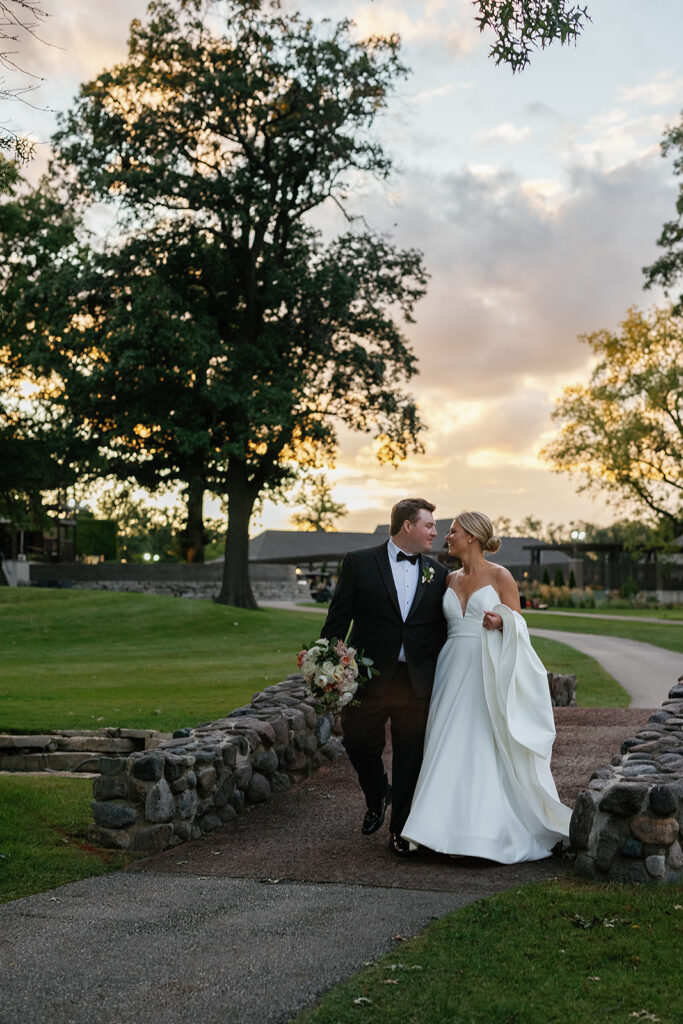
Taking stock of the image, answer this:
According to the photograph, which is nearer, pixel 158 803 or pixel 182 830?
pixel 158 803

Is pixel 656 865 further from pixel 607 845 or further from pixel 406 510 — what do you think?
pixel 406 510

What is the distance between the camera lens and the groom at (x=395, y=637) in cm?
748

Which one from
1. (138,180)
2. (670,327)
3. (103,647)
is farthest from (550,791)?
(670,327)

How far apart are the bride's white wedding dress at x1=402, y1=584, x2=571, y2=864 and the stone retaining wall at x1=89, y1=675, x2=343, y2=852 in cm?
188

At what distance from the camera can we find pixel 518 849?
708 centimetres

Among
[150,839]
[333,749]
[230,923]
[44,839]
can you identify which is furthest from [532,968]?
[333,749]

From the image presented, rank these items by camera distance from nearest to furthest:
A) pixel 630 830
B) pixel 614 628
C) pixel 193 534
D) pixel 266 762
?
pixel 630 830 < pixel 266 762 < pixel 614 628 < pixel 193 534

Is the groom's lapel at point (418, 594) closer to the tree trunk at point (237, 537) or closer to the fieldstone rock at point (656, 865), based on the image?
the fieldstone rock at point (656, 865)

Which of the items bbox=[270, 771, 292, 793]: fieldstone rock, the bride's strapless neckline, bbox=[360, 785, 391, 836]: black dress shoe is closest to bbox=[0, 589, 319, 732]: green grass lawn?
bbox=[270, 771, 292, 793]: fieldstone rock

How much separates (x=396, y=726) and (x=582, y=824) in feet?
5.21

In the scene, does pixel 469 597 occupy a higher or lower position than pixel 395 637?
higher

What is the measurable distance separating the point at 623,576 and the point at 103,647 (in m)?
38.8

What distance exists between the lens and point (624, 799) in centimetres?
650

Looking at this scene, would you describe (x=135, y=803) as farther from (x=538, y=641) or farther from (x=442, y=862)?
(x=538, y=641)
